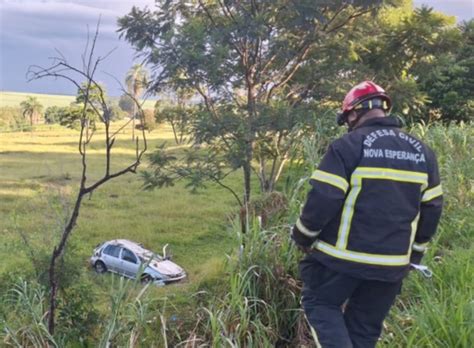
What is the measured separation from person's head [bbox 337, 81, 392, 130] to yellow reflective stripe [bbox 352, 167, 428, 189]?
255 mm

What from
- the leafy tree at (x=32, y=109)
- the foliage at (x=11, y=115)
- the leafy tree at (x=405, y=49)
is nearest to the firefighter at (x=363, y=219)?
the leafy tree at (x=405, y=49)

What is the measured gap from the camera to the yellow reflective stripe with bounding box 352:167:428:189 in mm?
2041

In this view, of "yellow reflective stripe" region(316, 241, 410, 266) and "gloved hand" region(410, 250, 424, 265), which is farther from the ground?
"yellow reflective stripe" region(316, 241, 410, 266)

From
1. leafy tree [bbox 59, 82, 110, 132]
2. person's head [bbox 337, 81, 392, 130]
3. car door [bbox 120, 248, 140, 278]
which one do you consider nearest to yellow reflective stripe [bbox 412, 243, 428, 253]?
person's head [bbox 337, 81, 392, 130]

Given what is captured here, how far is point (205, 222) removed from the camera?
19.8 meters

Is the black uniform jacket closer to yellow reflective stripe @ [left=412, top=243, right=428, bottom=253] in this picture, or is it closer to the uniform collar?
the uniform collar

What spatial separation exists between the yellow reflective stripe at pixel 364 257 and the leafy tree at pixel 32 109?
62960mm

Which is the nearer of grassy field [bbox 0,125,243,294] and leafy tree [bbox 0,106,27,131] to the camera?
grassy field [bbox 0,125,243,294]

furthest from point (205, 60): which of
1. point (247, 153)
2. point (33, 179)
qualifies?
point (33, 179)

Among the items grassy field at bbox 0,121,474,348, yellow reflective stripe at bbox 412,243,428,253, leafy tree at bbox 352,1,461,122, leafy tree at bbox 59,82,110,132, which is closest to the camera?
yellow reflective stripe at bbox 412,243,428,253

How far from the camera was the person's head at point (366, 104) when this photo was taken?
86.7 inches

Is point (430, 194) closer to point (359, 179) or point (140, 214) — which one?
point (359, 179)

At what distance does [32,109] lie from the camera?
62.5m

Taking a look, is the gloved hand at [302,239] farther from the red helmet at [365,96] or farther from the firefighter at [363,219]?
the red helmet at [365,96]
